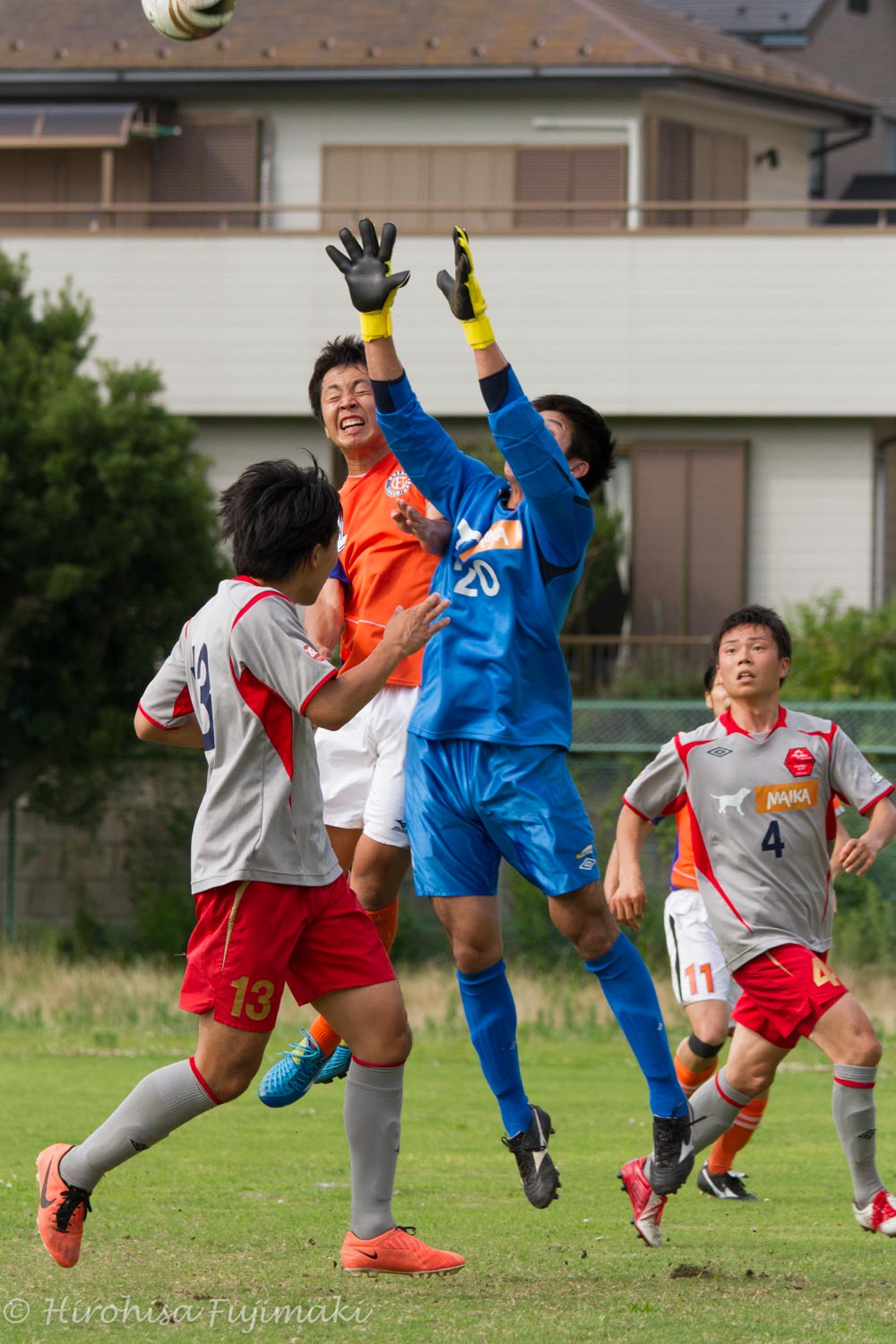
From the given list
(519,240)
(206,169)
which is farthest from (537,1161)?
(206,169)

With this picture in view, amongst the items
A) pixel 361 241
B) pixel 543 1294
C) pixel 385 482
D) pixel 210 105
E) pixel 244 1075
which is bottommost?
pixel 543 1294

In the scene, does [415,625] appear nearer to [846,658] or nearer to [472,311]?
[472,311]

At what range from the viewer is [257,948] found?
520cm

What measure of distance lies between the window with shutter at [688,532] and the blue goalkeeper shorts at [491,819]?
18.6 m

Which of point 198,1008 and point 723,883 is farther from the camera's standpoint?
point 723,883

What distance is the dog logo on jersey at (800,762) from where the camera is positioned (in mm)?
6582

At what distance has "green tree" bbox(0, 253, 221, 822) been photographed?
18766 mm

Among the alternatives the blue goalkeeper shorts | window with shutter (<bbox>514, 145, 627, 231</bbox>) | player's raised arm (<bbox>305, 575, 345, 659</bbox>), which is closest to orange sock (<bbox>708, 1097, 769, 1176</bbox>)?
the blue goalkeeper shorts

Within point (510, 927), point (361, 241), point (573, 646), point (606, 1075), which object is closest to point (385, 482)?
point (361, 241)

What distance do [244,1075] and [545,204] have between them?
780 inches

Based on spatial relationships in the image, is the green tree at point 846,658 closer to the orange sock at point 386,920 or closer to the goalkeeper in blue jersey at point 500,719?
the orange sock at point 386,920

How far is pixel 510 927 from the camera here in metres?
17.8

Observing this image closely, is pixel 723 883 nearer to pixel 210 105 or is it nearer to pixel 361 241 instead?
pixel 361 241

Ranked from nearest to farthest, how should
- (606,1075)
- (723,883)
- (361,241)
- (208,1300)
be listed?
(208,1300) < (361,241) < (723,883) < (606,1075)
